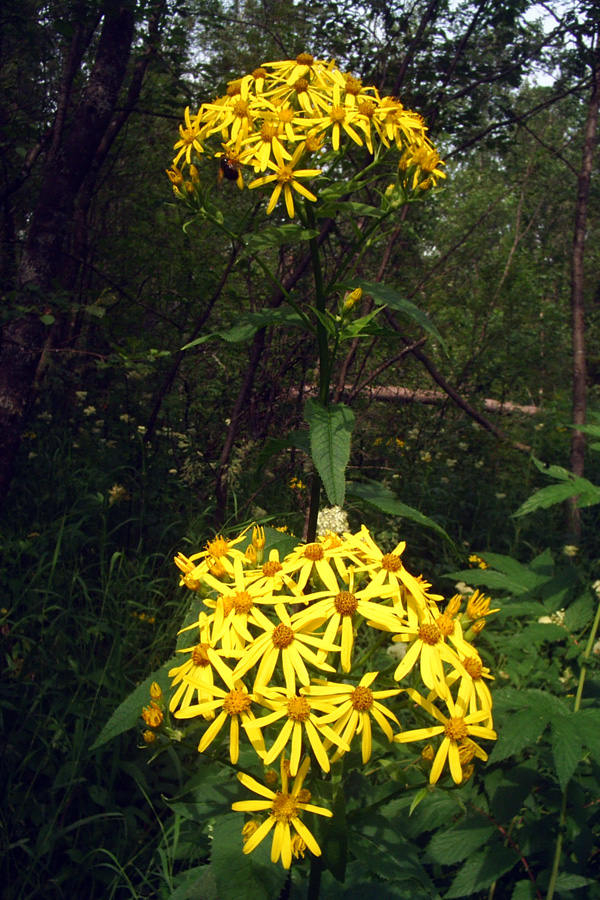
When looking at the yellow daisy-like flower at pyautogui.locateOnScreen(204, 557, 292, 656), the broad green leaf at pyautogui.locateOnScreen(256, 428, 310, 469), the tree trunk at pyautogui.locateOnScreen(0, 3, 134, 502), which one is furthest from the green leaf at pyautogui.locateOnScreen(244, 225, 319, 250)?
the tree trunk at pyautogui.locateOnScreen(0, 3, 134, 502)

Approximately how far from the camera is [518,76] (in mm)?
4012

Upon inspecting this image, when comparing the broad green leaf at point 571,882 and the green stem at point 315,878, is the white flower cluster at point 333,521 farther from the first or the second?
the green stem at point 315,878

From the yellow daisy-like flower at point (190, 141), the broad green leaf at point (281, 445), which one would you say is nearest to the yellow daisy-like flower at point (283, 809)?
the broad green leaf at point (281, 445)

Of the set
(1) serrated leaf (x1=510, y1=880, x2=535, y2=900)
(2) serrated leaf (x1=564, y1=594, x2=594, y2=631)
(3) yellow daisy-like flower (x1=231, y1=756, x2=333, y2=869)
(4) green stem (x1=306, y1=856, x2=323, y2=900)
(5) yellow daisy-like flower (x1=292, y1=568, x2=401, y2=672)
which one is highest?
(5) yellow daisy-like flower (x1=292, y1=568, x2=401, y2=672)

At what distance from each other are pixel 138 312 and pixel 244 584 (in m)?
4.04

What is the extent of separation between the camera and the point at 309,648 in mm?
978

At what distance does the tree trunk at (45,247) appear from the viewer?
2961 millimetres

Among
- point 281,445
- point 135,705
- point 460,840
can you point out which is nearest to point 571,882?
point 460,840

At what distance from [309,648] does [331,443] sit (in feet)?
1.30

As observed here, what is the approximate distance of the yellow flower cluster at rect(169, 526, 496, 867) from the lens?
2.81 ft

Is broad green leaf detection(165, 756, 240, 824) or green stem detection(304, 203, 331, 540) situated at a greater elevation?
green stem detection(304, 203, 331, 540)

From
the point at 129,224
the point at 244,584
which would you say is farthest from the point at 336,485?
the point at 129,224

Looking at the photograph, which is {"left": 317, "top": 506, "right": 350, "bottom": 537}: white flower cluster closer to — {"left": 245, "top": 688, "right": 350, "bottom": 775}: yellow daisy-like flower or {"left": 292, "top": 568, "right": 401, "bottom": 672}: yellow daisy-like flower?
{"left": 292, "top": 568, "right": 401, "bottom": 672}: yellow daisy-like flower

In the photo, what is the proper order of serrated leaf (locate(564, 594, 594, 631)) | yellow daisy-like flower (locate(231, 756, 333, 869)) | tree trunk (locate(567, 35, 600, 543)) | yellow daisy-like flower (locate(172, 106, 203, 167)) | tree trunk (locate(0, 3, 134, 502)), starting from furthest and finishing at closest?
tree trunk (locate(567, 35, 600, 543))
tree trunk (locate(0, 3, 134, 502))
serrated leaf (locate(564, 594, 594, 631))
yellow daisy-like flower (locate(172, 106, 203, 167))
yellow daisy-like flower (locate(231, 756, 333, 869))
